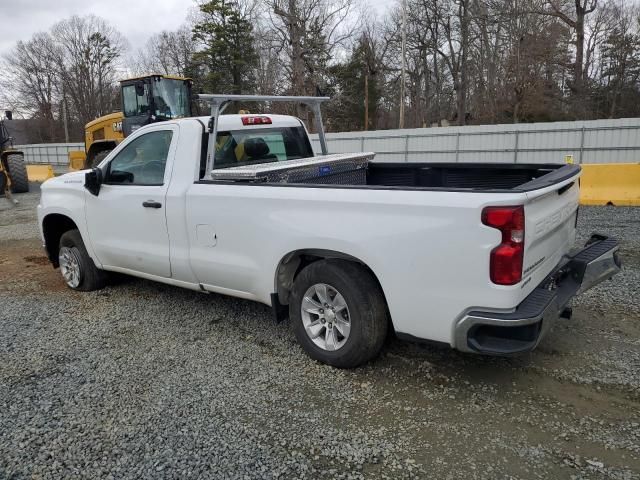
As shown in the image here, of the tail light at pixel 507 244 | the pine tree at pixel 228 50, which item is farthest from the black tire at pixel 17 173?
the pine tree at pixel 228 50

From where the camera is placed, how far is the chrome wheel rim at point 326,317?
11.7ft

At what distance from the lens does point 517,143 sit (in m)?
18.0

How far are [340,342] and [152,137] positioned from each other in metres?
2.66

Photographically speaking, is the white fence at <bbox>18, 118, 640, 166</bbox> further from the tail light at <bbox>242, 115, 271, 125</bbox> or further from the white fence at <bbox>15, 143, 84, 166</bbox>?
the white fence at <bbox>15, 143, 84, 166</bbox>

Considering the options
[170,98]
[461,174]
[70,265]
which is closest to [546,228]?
[461,174]

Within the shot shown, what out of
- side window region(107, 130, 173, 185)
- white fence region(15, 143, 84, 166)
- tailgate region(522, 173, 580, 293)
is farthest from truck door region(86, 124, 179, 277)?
white fence region(15, 143, 84, 166)

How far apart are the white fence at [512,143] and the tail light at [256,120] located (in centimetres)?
990

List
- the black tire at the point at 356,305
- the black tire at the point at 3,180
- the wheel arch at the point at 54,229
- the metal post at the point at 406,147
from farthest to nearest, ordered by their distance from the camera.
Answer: the metal post at the point at 406,147, the black tire at the point at 3,180, the wheel arch at the point at 54,229, the black tire at the point at 356,305

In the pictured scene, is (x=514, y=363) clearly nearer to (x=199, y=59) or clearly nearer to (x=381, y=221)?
(x=381, y=221)

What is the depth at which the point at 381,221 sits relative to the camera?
10.4ft

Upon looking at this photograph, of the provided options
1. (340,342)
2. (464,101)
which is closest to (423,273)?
(340,342)

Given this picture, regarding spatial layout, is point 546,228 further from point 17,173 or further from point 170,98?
point 17,173

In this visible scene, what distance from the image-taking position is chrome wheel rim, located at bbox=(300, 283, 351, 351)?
3.57 m

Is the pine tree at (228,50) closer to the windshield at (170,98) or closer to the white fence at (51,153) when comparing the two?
the white fence at (51,153)
